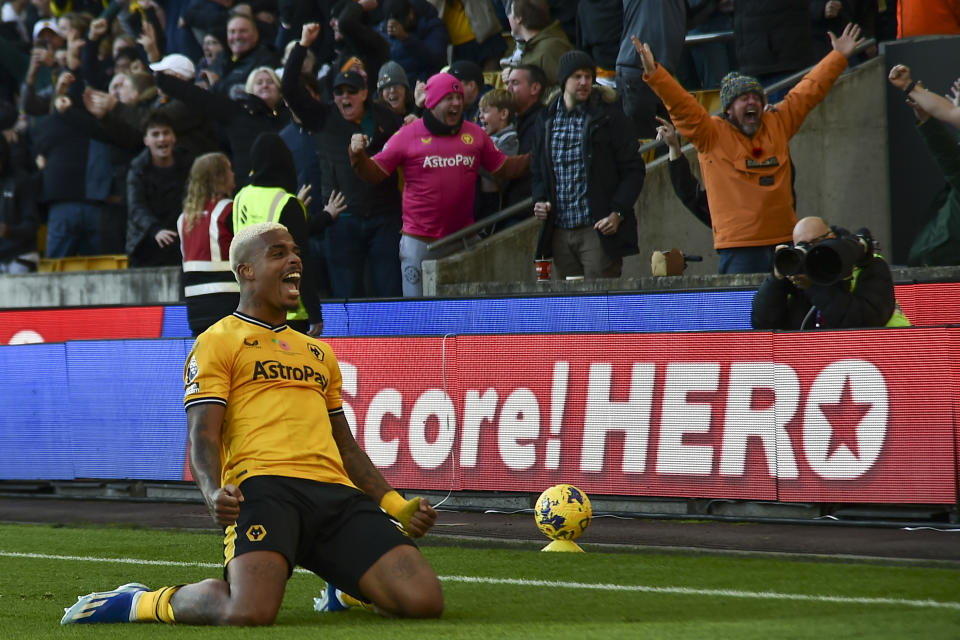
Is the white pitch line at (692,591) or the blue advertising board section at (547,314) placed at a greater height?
the blue advertising board section at (547,314)

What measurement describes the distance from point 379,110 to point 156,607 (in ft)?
28.1

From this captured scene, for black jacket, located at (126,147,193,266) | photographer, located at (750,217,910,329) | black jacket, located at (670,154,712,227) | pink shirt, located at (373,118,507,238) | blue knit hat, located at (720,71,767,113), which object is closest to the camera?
photographer, located at (750,217,910,329)

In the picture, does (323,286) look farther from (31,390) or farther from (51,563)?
(51,563)

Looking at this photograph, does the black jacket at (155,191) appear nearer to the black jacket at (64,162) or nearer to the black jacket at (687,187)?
the black jacket at (64,162)

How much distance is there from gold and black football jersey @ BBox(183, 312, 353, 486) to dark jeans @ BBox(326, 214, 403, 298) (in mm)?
7513

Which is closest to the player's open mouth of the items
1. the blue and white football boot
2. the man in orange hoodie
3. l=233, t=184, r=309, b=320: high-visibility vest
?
the blue and white football boot

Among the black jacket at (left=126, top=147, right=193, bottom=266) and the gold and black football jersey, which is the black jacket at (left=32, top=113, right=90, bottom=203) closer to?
the black jacket at (left=126, top=147, right=193, bottom=266)

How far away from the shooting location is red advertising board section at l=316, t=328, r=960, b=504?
9.33 meters

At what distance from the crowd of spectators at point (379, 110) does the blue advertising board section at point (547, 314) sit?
553 mm

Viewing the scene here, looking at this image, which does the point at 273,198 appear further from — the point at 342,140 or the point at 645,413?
the point at 342,140

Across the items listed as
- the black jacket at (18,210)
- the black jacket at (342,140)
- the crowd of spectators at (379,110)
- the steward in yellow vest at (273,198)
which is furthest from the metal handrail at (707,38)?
the black jacket at (18,210)

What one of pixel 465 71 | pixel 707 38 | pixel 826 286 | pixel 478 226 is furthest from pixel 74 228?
pixel 826 286

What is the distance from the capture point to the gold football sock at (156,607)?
640 cm

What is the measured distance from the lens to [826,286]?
9758mm
